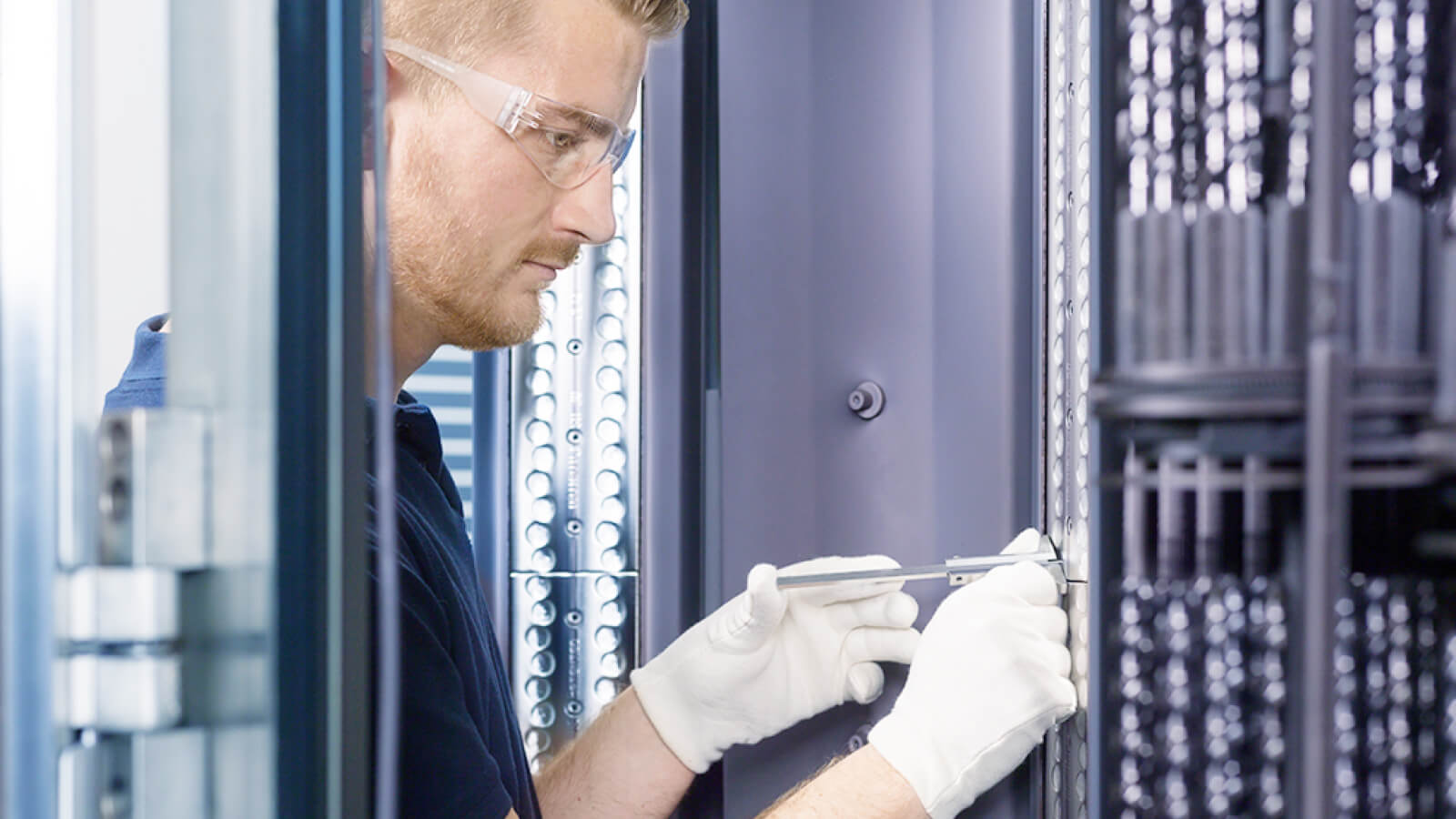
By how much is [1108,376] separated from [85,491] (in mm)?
506

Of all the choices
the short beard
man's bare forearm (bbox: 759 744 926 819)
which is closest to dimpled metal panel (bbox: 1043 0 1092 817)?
man's bare forearm (bbox: 759 744 926 819)

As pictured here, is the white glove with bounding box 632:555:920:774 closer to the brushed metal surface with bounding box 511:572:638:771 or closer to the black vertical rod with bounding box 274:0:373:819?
the brushed metal surface with bounding box 511:572:638:771

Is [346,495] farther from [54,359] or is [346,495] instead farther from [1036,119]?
[1036,119]

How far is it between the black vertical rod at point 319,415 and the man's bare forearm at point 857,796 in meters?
0.60

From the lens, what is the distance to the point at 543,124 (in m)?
0.96

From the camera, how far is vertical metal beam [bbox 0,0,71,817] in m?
0.37

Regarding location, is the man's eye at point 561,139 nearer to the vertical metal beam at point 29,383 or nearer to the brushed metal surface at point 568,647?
the brushed metal surface at point 568,647

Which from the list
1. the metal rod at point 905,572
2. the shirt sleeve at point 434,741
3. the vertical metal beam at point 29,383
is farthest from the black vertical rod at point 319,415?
the metal rod at point 905,572

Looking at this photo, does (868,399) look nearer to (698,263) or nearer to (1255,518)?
(698,263)

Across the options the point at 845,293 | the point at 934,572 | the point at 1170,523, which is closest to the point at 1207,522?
the point at 1170,523

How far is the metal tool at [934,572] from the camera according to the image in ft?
3.24

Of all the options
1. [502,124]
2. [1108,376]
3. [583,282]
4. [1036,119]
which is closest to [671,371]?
[583,282]

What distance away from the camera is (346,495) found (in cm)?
43

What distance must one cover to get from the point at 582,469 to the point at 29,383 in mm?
813
